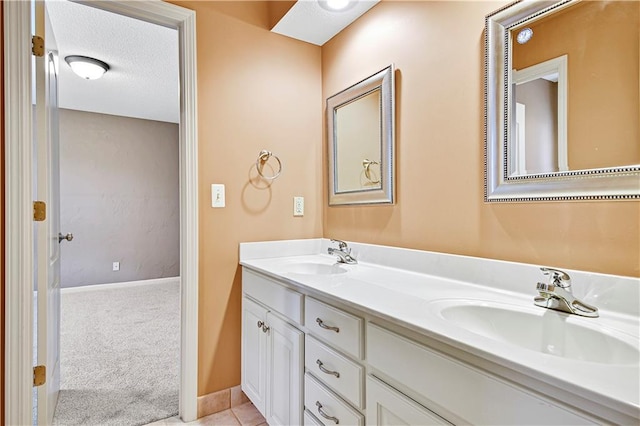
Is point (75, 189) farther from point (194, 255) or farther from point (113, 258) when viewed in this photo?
point (194, 255)

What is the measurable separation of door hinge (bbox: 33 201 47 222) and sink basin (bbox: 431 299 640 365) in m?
1.63

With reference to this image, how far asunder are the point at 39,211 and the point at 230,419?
1361 millimetres

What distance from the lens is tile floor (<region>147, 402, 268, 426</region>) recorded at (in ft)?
5.57

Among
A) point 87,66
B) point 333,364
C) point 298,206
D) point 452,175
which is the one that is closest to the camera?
point 333,364

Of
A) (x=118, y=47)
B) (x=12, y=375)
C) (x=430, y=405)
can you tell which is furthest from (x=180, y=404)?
(x=118, y=47)

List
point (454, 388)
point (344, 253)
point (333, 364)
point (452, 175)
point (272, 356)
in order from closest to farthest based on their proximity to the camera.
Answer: point (454, 388) → point (333, 364) → point (452, 175) → point (272, 356) → point (344, 253)

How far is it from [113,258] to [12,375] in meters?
3.66

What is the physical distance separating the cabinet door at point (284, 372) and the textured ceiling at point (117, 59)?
2.28 m

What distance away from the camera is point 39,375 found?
1439 millimetres

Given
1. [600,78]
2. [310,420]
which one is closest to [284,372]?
[310,420]

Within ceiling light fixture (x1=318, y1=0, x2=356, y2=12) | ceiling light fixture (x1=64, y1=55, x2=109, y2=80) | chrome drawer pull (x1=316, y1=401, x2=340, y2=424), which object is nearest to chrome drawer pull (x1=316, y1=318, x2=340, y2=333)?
chrome drawer pull (x1=316, y1=401, x2=340, y2=424)

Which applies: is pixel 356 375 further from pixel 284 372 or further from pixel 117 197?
pixel 117 197

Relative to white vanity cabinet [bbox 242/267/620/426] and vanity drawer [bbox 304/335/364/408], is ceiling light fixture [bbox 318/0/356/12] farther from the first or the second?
vanity drawer [bbox 304/335/364/408]

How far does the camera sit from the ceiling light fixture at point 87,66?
2850 millimetres
